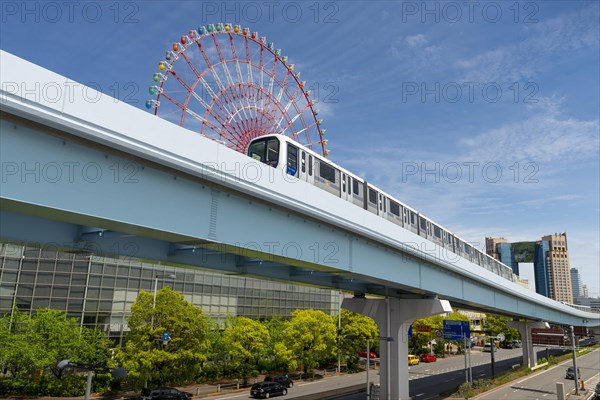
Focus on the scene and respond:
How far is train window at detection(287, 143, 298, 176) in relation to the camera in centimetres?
1955

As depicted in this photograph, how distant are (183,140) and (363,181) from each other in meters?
13.7

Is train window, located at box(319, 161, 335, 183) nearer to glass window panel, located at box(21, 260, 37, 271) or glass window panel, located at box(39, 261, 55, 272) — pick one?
glass window panel, located at box(39, 261, 55, 272)

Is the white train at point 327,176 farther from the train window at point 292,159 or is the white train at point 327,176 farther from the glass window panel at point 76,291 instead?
the glass window panel at point 76,291

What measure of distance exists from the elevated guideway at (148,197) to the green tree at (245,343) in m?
21.1

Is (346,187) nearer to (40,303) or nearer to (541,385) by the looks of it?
(40,303)

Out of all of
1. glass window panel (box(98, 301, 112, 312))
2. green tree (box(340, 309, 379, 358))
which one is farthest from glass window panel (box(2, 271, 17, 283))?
green tree (box(340, 309, 379, 358))

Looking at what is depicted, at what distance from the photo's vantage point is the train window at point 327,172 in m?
20.8

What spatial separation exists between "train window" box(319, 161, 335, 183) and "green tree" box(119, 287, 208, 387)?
17.2 metres

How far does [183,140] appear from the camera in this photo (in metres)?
11.1

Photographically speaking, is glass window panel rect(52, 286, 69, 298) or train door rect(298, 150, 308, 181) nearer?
train door rect(298, 150, 308, 181)

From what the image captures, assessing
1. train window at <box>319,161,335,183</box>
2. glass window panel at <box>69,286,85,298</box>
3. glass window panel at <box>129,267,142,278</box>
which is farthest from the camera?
glass window panel at <box>129,267,142,278</box>

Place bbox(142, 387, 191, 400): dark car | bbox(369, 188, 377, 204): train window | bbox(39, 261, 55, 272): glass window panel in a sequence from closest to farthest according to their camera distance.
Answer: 1. bbox(369, 188, 377, 204): train window
2. bbox(142, 387, 191, 400): dark car
3. bbox(39, 261, 55, 272): glass window panel

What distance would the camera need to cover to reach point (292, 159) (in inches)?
781

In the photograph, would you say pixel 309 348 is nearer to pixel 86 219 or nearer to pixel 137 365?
pixel 137 365
